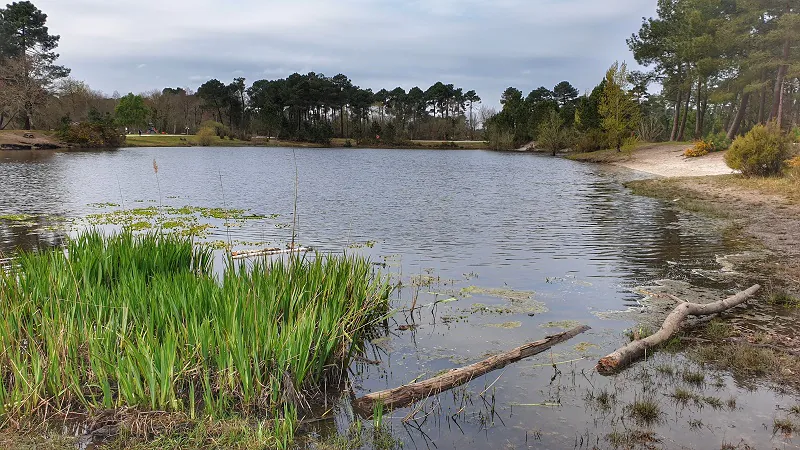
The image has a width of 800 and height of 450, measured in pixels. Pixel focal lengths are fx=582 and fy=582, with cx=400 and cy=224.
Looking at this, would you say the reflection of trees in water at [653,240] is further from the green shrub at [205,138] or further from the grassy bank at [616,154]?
the green shrub at [205,138]

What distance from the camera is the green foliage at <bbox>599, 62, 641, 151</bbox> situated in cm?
6384

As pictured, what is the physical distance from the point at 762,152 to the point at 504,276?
2213 centimetres

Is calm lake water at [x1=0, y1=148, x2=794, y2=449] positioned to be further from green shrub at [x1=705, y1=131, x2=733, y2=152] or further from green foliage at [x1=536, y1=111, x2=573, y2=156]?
green foliage at [x1=536, y1=111, x2=573, y2=156]

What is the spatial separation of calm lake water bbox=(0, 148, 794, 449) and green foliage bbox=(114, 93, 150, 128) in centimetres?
8570

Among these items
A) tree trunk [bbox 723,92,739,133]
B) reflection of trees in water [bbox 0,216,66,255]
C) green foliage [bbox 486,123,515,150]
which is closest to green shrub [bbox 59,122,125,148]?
green foliage [bbox 486,123,515,150]

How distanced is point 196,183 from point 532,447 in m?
36.1

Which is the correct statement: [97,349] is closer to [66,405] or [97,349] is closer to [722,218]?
[66,405]

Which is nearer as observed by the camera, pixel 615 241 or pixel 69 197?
pixel 615 241

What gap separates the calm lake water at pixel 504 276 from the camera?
254 inches

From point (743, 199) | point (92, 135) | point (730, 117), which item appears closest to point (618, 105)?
point (730, 117)

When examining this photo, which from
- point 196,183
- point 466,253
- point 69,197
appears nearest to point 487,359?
point 466,253

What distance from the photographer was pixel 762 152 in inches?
1133

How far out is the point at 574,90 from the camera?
137 meters

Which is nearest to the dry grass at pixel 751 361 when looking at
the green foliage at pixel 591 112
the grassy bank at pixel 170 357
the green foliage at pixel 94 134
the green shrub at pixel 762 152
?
the grassy bank at pixel 170 357
